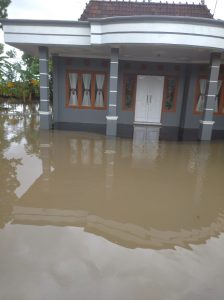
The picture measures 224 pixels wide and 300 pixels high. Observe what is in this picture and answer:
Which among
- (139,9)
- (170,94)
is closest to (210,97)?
(170,94)

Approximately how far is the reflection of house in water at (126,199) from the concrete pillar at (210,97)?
230cm

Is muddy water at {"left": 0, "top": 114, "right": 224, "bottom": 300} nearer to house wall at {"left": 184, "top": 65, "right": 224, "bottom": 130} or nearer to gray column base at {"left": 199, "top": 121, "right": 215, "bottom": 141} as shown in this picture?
gray column base at {"left": 199, "top": 121, "right": 215, "bottom": 141}

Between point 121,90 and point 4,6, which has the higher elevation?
point 4,6

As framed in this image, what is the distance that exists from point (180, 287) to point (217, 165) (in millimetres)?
4519

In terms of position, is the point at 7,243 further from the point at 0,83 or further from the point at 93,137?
the point at 0,83

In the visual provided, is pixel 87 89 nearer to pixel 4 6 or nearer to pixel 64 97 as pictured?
pixel 64 97

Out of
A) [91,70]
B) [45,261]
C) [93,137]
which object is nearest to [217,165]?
[93,137]

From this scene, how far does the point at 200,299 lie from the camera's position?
2354mm

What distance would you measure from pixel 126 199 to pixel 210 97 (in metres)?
6.08

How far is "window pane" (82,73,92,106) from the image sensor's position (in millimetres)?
10844

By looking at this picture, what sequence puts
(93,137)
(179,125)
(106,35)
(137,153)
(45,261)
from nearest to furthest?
1. (45,261)
2. (137,153)
3. (106,35)
4. (93,137)
5. (179,125)

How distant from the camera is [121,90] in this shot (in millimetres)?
11094

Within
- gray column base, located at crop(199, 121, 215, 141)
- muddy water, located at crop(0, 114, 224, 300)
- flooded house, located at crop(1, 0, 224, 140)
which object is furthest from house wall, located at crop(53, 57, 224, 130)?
muddy water, located at crop(0, 114, 224, 300)

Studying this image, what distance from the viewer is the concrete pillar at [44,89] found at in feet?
30.3
